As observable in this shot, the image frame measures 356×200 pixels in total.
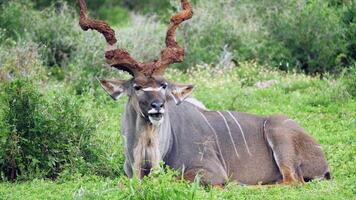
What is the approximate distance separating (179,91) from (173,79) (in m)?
5.75

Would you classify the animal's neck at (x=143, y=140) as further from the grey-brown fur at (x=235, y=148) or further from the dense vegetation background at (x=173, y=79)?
the dense vegetation background at (x=173, y=79)

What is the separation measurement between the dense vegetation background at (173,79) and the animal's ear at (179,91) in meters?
0.75

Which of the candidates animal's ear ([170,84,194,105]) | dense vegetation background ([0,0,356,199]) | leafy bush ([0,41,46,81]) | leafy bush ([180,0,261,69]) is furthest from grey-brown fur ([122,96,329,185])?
leafy bush ([180,0,261,69])

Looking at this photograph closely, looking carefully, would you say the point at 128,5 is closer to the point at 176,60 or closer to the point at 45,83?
the point at 45,83

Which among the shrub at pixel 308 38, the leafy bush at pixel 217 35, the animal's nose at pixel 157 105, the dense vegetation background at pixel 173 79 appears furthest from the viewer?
the leafy bush at pixel 217 35

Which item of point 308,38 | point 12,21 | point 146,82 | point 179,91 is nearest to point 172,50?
point 179,91

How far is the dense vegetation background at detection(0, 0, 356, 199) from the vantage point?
Result: 28.9 ft

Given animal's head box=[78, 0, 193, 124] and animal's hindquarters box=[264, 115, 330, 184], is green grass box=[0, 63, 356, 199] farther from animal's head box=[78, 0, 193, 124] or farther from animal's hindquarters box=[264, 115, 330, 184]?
animal's head box=[78, 0, 193, 124]

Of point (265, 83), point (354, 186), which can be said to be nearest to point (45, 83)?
point (265, 83)

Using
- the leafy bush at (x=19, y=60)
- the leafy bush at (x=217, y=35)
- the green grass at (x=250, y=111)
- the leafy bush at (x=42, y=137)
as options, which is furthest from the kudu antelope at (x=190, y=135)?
the leafy bush at (x=217, y=35)

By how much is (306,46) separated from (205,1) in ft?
10.6

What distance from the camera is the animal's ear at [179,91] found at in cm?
852

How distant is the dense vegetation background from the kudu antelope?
0.99 ft

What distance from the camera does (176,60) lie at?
857 cm
